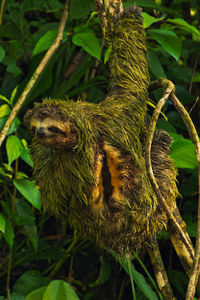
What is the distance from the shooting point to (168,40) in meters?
1.47

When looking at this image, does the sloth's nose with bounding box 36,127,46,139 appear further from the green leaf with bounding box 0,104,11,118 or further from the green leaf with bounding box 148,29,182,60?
the green leaf with bounding box 148,29,182,60

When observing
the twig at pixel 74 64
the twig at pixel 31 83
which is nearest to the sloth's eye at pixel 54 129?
the twig at pixel 31 83

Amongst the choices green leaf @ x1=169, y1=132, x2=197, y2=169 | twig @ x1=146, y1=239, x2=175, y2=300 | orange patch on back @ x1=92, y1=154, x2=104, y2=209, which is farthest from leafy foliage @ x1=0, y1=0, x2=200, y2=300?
orange patch on back @ x1=92, y1=154, x2=104, y2=209

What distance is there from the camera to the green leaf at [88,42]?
4.63ft

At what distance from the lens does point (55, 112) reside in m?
0.91

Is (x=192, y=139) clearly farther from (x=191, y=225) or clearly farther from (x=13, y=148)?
(x=191, y=225)

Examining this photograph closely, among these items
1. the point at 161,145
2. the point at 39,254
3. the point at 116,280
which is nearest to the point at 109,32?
the point at 161,145

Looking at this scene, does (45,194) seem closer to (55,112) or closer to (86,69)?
(55,112)

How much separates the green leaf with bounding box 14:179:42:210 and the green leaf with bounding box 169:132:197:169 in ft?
1.62

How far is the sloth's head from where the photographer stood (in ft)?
2.90

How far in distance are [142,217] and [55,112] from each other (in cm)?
39

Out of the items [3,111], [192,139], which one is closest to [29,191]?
[3,111]

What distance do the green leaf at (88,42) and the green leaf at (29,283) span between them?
1058mm

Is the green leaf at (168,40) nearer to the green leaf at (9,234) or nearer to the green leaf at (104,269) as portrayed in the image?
the green leaf at (9,234)
